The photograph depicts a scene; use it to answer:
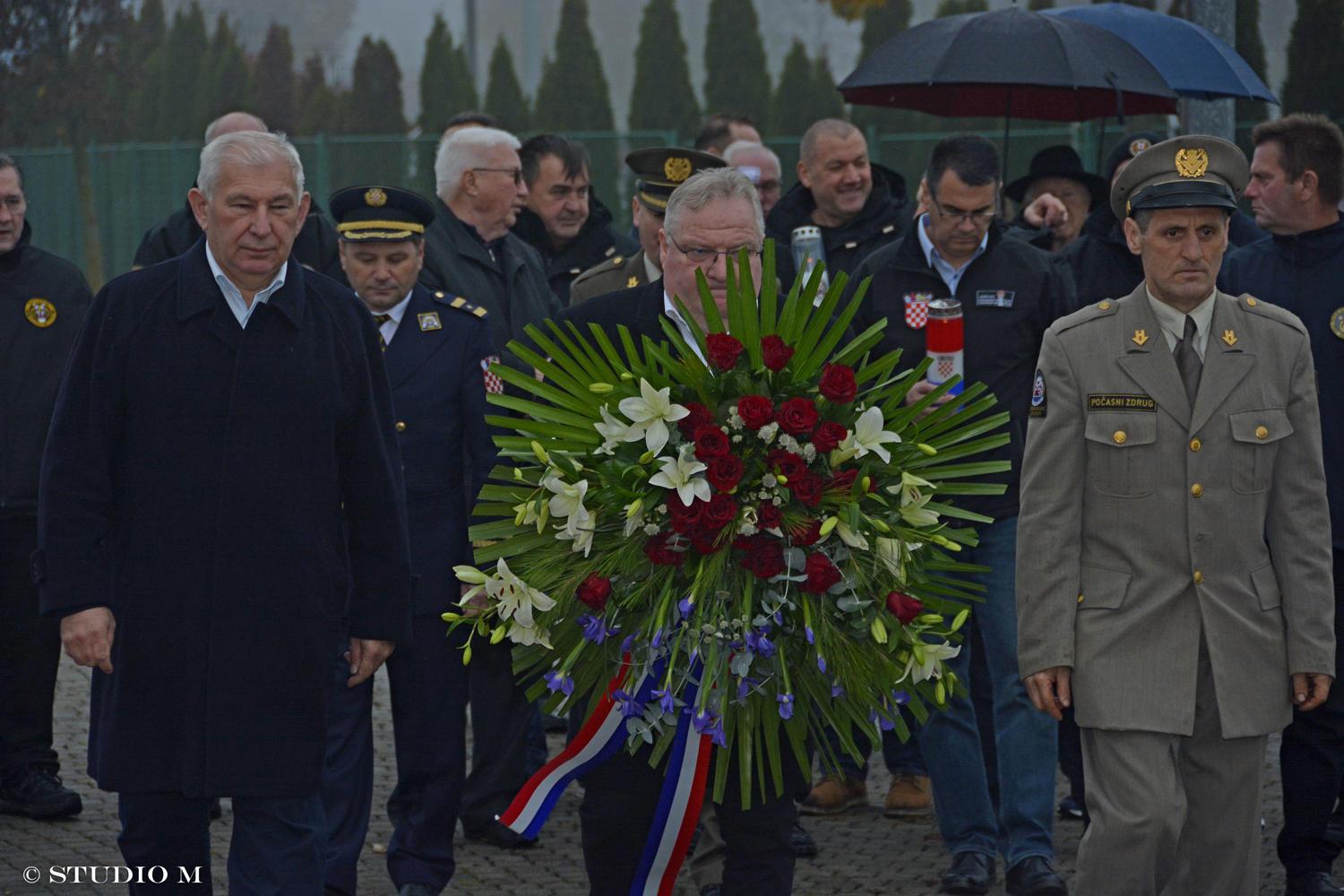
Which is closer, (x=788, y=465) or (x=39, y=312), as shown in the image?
(x=788, y=465)

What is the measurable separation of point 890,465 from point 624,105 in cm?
3328

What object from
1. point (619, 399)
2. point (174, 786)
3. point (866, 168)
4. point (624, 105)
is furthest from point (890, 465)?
point (624, 105)

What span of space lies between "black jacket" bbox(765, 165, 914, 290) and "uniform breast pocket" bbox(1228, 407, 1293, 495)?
3274 millimetres

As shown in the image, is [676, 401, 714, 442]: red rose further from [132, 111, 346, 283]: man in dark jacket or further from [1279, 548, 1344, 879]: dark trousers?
[132, 111, 346, 283]: man in dark jacket

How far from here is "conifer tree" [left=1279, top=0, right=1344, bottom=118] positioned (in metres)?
17.6

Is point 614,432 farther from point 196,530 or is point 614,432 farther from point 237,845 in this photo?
point 237,845


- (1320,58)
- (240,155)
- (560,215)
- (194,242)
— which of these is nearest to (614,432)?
(240,155)

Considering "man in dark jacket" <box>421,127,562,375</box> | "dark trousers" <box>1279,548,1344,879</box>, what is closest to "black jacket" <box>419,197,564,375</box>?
"man in dark jacket" <box>421,127,562,375</box>

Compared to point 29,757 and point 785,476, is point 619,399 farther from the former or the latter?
point 29,757

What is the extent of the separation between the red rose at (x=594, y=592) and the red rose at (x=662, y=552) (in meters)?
0.13

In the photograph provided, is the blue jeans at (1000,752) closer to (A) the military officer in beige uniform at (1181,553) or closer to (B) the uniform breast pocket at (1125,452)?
(A) the military officer in beige uniform at (1181,553)

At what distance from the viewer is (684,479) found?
3.98 meters

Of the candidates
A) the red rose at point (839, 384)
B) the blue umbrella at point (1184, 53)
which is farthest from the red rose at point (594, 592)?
the blue umbrella at point (1184, 53)

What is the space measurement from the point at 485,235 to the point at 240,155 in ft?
8.30
